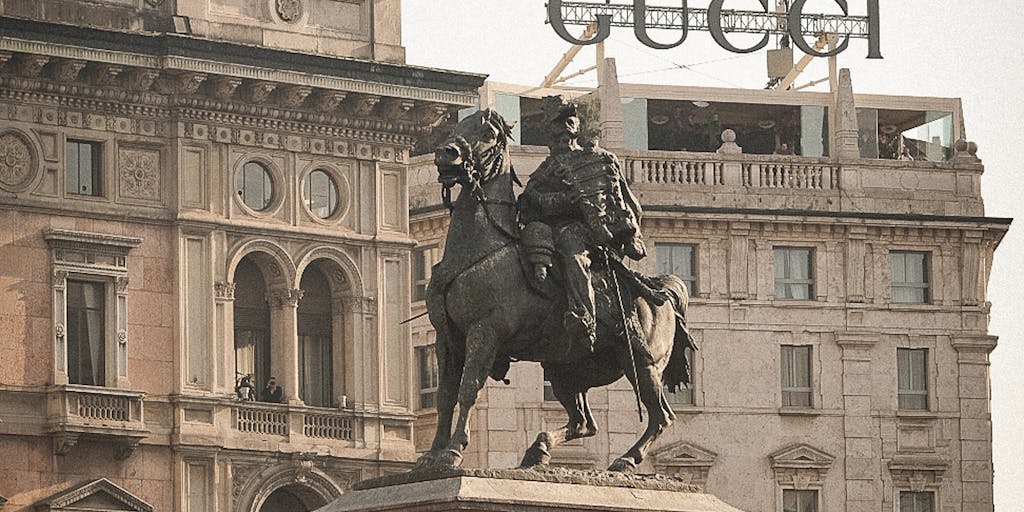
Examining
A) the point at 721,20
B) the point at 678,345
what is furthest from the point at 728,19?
the point at 678,345

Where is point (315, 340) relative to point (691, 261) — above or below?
below

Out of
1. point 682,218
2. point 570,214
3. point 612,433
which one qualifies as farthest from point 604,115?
point 570,214

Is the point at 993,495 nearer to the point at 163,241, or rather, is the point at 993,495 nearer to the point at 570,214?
the point at 163,241

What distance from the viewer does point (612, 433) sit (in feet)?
260

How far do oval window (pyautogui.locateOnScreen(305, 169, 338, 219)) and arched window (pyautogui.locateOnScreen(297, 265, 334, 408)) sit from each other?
1.19 m

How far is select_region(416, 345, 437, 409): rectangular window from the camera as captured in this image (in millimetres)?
78438

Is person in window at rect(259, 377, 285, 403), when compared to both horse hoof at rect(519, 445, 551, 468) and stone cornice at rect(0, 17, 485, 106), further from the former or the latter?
horse hoof at rect(519, 445, 551, 468)

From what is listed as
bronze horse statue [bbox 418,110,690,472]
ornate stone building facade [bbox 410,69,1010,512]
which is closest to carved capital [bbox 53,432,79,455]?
ornate stone building facade [bbox 410,69,1010,512]

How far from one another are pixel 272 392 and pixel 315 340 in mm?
2020

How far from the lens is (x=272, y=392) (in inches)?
2552

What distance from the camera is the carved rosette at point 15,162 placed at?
6191cm

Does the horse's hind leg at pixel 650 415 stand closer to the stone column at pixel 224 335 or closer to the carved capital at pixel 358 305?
Answer: the stone column at pixel 224 335

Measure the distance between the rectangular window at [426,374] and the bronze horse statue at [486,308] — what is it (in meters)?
49.8

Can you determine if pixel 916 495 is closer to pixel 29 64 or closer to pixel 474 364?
pixel 29 64
